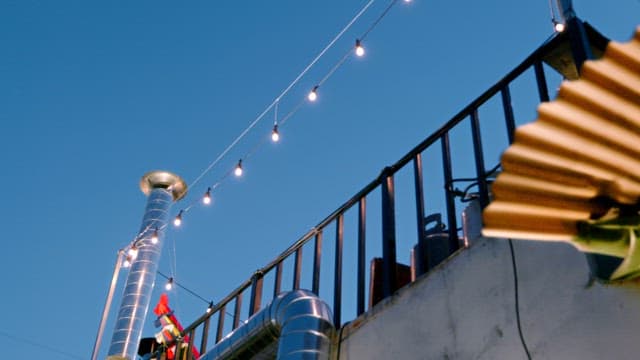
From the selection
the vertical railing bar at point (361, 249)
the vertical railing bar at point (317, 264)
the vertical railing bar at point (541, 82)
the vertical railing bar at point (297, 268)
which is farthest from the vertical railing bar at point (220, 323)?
the vertical railing bar at point (541, 82)

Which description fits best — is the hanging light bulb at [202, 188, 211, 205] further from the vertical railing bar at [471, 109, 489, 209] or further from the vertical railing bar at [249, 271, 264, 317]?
the vertical railing bar at [471, 109, 489, 209]

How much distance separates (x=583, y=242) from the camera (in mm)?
2135

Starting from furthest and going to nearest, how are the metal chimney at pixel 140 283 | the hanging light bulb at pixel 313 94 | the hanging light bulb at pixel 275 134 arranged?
the metal chimney at pixel 140 283
the hanging light bulb at pixel 275 134
the hanging light bulb at pixel 313 94

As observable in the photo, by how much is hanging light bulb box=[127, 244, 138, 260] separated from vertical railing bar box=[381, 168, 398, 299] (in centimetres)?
843

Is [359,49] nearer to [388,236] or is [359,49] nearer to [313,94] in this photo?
[313,94]

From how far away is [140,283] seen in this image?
40.1 feet

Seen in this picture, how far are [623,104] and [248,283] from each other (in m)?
4.71

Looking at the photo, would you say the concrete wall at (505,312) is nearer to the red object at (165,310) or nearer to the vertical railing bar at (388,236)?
the vertical railing bar at (388,236)

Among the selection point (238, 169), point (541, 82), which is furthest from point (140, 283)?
point (541, 82)

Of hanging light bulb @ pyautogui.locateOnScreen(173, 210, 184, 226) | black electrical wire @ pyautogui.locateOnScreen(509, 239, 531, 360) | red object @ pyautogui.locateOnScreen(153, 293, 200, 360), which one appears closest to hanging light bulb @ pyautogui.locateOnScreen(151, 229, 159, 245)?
red object @ pyautogui.locateOnScreen(153, 293, 200, 360)

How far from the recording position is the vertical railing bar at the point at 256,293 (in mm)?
5898

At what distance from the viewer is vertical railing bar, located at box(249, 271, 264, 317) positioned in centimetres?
590

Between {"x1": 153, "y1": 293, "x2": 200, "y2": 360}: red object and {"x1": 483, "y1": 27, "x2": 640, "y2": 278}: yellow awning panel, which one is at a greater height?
{"x1": 153, "y1": 293, "x2": 200, "y2": 360}: red object

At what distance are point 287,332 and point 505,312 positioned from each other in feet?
5.58
